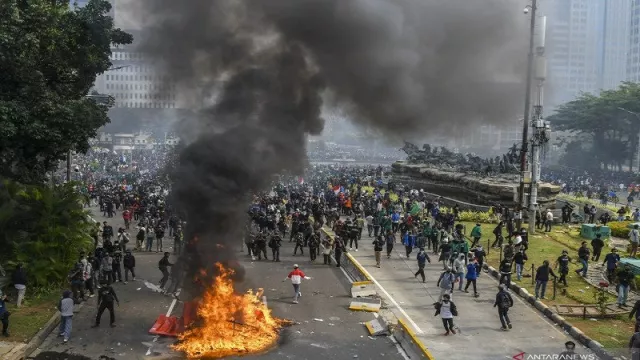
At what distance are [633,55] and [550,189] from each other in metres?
79.9

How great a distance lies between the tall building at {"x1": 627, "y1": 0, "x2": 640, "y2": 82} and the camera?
102m

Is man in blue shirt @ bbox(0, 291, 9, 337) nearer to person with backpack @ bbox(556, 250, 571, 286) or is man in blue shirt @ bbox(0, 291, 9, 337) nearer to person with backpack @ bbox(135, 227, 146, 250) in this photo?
person with backpack @ bbox(135, 227, 146, 250)

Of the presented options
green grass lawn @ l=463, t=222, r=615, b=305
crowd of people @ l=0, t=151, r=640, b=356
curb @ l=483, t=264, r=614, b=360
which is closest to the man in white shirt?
crowd of people @ l=0, t=151, r=640, b=356

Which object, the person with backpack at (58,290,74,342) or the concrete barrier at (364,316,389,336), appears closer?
the person with backpack at (58,290,74,342)

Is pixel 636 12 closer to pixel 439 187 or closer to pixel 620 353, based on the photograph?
pixel 439 187

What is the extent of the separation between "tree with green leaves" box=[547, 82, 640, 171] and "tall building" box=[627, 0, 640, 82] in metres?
33.2

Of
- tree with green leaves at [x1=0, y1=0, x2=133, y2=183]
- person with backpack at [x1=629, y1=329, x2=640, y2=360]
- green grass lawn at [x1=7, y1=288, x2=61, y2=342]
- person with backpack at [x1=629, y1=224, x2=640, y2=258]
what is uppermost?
tree with green leaves at [x1=0, y1=0, x2=133, y2=183]

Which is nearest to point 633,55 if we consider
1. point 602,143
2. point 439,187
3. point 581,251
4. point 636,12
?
point 636,12

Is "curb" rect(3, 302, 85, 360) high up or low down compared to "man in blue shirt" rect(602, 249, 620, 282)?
down

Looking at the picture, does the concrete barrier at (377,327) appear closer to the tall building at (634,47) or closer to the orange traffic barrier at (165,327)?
the orange traffic barrier at (165,327)

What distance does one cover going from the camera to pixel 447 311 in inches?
594

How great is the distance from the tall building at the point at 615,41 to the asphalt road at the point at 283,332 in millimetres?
101397

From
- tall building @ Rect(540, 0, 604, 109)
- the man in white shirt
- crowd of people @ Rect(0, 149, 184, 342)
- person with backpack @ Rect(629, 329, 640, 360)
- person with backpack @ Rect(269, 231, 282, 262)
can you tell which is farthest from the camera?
tall building @ Rect(540, 0, 604, 109)

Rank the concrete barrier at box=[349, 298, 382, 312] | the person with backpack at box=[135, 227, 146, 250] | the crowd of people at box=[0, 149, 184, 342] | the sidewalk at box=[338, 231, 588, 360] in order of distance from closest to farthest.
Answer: the sidewalk at box=[338, 231, 588, 360] < the crowd of people at box=[0, 149, 184, 342] < the concrete barrier at box=[349, 298, 382, 312] < the person with backpack at box=[135, 227, 146, 250]
